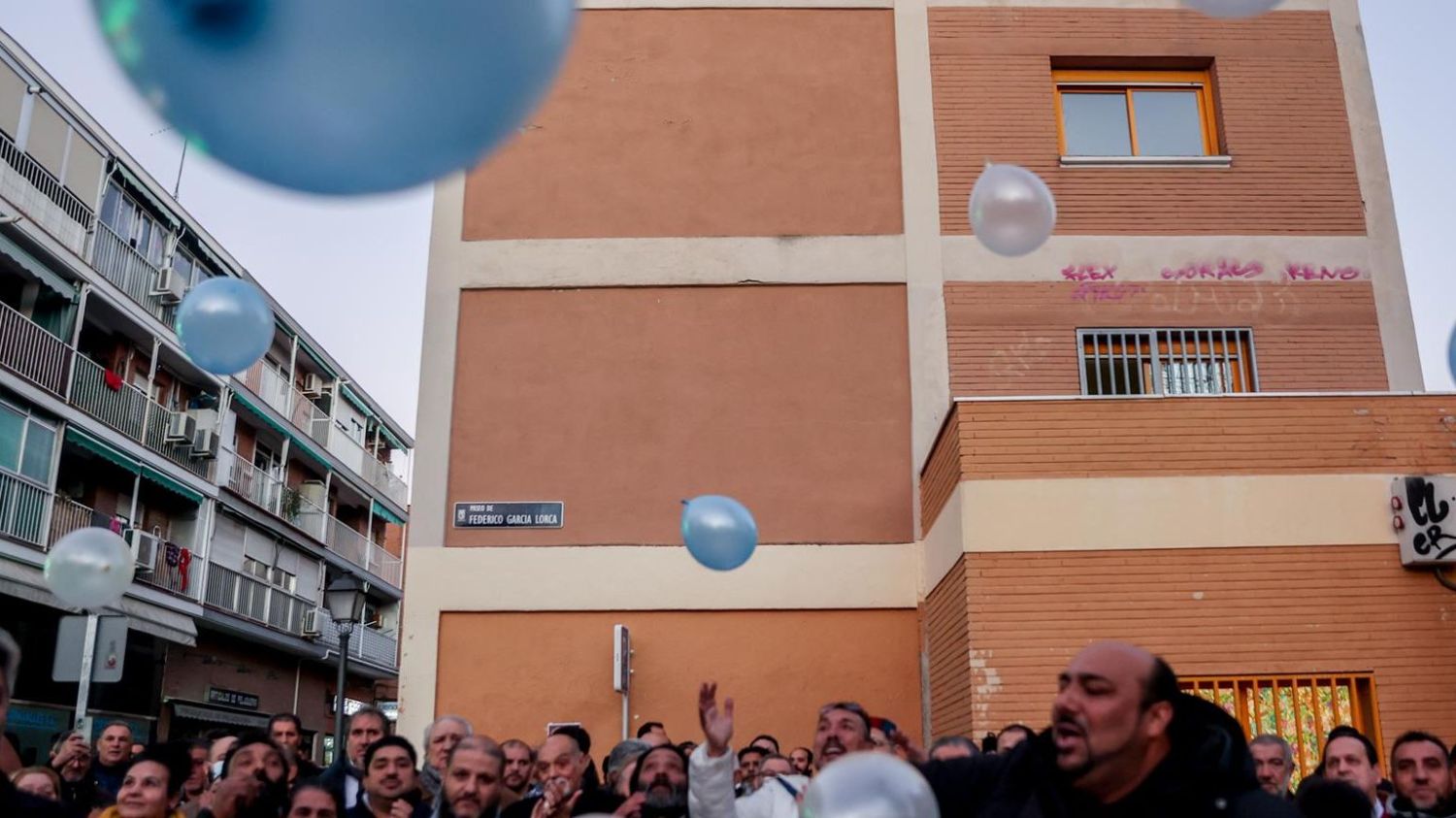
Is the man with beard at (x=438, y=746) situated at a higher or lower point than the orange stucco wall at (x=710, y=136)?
lower

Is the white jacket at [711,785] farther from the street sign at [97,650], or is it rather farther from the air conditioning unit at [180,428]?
the air conditioning unit at [180,428]

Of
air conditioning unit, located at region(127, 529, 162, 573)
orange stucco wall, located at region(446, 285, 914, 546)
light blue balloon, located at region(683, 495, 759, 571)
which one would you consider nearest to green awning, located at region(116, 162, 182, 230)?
air conditioning unit, located at region(127, 529, 162, 573)

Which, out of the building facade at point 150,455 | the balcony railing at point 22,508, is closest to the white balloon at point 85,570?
the building facade at point 150,455

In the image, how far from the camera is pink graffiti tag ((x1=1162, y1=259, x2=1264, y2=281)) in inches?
490

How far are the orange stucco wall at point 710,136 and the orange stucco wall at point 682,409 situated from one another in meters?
0.86

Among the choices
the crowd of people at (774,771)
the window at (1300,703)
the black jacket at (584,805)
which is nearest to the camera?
the crowd of people at (774,771)

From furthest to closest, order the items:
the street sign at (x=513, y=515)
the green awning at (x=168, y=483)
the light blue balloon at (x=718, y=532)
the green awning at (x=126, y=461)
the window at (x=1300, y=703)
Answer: the green awning at (x=168, y=483) < the green awning at (x=126, y=461) < the street sign at (x=513, y=515) < the window at (x=1300, y=703) < the light blue balloon at (x=718, y=532)

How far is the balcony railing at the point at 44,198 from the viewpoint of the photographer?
21.0m

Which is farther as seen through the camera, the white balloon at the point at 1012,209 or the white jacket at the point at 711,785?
the white balloon at the point at 1012,209

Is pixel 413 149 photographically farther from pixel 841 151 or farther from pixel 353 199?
pixel 841 151

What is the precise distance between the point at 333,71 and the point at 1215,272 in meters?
11.3

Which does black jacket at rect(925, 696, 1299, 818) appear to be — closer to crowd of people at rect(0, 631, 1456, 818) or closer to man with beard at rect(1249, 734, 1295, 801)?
crowd of people at rect(0, 631, 1456, 818)

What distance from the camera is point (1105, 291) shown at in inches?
490

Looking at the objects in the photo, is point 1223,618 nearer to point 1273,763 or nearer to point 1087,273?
point 1273,763
